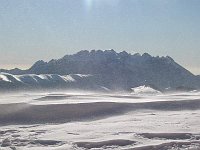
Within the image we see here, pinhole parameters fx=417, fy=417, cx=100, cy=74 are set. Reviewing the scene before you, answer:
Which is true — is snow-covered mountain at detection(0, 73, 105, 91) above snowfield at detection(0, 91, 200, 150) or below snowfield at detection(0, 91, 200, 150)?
above

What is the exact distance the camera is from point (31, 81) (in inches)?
6781

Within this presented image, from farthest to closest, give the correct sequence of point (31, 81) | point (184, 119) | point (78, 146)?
point (31, 81)
point (184, 119)
point (78, 146)

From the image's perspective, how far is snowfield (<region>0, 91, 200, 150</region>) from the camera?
8.83 meters

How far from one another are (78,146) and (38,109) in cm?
559

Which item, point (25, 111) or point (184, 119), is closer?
point (184, 119)

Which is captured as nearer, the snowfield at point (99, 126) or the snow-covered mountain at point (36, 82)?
the snowfield at point (99, 126)

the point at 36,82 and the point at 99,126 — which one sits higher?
the point at 36,82

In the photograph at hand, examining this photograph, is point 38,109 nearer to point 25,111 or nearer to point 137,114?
point 25,111

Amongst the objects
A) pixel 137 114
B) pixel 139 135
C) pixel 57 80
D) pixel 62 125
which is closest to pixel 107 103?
pixel 137 114

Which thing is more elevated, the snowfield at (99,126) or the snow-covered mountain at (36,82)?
→ the snow-covered mountain at (36,82)

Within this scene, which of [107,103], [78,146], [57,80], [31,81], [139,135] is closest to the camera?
[78,146]

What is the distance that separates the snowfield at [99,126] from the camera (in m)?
8.83

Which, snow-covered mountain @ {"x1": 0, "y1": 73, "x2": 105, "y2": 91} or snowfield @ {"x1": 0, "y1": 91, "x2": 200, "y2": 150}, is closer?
snowfield @ {"x1": 0, "y1": 91, "x2": 200, "y2": 150}

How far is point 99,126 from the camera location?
11367mm
